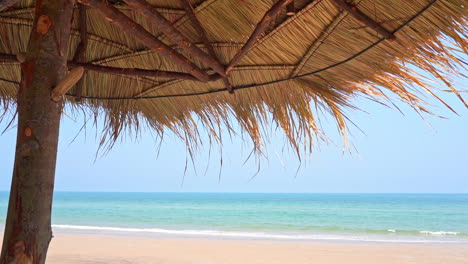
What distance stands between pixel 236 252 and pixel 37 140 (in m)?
5.49

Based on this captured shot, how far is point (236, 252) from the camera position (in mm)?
6734

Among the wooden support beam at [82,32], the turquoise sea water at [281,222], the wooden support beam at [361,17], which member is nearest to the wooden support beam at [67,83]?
the wooden support beam at [82,32]

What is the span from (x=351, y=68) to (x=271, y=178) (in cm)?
4110

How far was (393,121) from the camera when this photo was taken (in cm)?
3312

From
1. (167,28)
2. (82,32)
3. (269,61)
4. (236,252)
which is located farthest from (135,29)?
(236,252)

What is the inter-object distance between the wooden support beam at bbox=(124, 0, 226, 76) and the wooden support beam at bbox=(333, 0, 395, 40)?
1.74 ft

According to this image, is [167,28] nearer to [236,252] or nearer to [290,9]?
[290,9]

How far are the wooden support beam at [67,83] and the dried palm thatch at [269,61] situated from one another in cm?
58

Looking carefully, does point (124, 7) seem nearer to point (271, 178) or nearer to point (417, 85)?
point (417, 85)

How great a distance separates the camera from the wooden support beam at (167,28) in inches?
64.1

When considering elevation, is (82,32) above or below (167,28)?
above

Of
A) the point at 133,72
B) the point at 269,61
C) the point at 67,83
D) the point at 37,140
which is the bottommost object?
the point at 37,140

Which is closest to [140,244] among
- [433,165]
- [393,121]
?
[393,121]

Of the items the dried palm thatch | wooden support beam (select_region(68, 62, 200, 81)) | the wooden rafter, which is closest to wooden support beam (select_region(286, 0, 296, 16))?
the dried palm thatch
